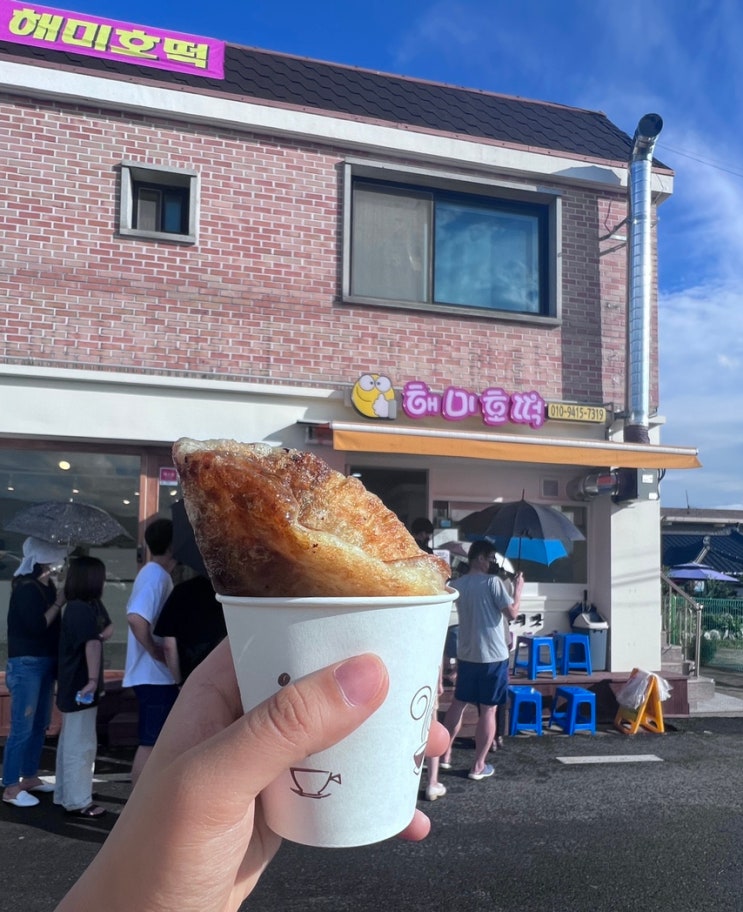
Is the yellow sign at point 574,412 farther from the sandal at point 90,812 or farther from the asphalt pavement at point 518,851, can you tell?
the sandal at point 90,812

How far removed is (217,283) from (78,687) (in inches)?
192

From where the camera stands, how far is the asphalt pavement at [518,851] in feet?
14.0

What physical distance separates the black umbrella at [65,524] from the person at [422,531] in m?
3.17

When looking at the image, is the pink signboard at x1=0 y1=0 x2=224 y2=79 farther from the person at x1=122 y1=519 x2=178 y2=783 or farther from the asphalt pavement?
the asphalt pavement

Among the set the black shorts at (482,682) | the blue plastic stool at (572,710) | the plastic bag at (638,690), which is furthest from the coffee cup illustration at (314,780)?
the plastic bag at (638,690)

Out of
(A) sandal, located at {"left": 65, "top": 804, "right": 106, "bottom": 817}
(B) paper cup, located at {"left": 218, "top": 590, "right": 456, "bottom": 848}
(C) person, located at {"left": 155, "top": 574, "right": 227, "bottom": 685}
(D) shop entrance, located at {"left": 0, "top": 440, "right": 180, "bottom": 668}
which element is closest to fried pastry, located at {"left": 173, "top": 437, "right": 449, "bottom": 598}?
(B) paper cup, located at {"left": 218, "top": 590, "right": 456, "bottom": 848}

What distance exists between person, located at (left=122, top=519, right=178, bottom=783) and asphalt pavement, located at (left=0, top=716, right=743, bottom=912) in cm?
79

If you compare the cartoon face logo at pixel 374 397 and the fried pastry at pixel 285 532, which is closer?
the fried pastry at pixel 285 532

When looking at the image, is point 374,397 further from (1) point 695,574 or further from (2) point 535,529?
(1) point 695,574

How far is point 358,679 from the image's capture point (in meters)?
1.41

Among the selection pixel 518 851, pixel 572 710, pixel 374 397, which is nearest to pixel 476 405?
pixel 374 397

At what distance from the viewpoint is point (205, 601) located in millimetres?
5129

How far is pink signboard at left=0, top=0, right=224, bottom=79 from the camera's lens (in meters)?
8.62

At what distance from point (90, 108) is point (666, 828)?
357 inches
